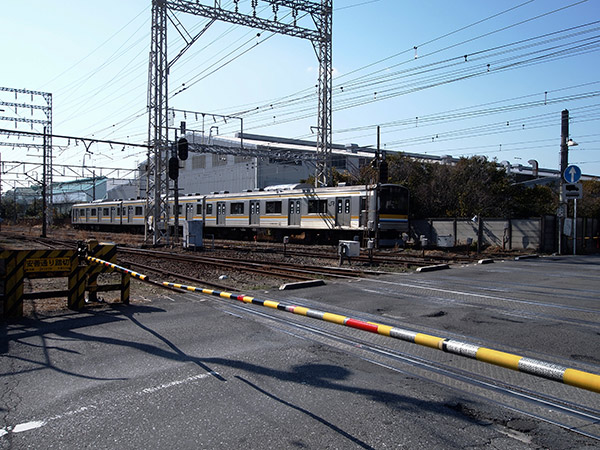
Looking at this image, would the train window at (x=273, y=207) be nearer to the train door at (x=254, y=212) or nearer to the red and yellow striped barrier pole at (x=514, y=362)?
the train door at (x=254, y=212)

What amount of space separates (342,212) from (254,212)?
765 centimetres

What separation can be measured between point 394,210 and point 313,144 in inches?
1675

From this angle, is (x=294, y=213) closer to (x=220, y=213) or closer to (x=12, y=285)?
(x=220, y=213)

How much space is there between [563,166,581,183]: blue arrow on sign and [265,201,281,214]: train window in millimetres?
14867

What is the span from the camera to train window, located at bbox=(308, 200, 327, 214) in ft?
85.1

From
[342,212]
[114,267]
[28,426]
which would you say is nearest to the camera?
[28,426]

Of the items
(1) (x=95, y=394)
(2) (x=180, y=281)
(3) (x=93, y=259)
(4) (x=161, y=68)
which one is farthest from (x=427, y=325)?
(4) (x=161, y=68)

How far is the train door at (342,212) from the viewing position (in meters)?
24.5

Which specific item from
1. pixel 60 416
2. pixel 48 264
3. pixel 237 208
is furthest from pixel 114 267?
pixel 237 208

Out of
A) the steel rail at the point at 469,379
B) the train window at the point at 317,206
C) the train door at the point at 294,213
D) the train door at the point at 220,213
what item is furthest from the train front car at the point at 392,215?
the steel rail at the point at 469,379

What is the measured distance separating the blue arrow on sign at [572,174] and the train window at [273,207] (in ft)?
48.8

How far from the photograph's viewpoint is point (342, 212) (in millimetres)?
24844

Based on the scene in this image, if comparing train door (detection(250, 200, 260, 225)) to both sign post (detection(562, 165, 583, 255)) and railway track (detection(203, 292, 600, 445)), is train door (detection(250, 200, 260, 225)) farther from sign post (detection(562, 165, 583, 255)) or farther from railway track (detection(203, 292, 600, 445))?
railway track (detection(203, 292, 600, 445))

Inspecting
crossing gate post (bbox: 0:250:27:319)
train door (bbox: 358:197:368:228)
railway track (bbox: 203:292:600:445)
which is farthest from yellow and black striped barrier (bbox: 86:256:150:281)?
train door (bbox: 358:197:368:228)
